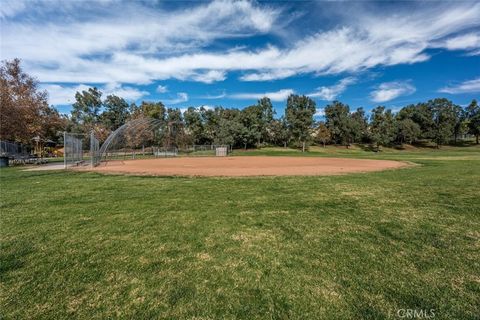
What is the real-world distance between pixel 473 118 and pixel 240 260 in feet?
279

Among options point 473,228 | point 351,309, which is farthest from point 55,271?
point 473,228

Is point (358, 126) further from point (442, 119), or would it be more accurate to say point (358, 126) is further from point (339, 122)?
point (442, 119)

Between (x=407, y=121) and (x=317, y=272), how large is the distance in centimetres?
7271

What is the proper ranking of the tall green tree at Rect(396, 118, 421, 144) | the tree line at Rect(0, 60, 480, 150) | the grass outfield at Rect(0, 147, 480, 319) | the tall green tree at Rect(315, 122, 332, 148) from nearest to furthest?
the grass outfield at Rect(0, 147, 480, 319), the tree line at Rect(0, 60, 480, 150), the tall green tree at Rect(396, 118, 421, 144), the tall green tree at Rect(315, 122, 332, 148)

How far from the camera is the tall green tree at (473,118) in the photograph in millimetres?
60266

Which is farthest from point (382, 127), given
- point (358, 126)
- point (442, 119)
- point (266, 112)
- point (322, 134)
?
point (266, 112)

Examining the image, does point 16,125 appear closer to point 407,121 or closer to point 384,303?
point 384,303

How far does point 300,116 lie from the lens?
56125mm

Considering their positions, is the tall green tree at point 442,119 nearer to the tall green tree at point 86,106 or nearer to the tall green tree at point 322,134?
the tall green tree at point 322,134

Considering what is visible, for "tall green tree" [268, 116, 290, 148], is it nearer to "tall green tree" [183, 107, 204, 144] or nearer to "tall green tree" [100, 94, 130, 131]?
"tall green tree" [183, 107, 204, 144]

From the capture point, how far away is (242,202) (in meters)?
6.46

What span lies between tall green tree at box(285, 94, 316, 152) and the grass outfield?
49837mm

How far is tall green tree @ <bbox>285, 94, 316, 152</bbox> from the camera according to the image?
55719mm

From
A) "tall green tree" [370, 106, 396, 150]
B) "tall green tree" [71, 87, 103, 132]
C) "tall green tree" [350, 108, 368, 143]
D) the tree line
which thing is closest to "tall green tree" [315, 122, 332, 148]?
the tree line
